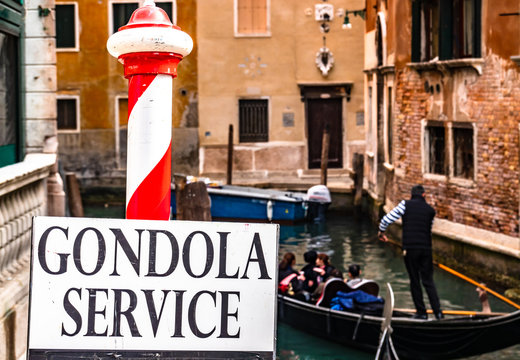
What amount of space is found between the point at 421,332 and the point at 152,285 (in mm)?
5087

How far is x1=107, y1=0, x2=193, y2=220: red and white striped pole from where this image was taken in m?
2.63

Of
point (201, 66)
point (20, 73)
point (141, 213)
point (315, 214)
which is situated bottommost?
point (315, 214)

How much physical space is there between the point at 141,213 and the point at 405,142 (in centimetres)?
969

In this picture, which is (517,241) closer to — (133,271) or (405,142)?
(405,142)

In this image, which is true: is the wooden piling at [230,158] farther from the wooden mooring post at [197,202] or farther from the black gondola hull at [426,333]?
the black gondola hull at [426,333]

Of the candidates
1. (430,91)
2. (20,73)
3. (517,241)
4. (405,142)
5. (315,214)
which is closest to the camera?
(20,73)

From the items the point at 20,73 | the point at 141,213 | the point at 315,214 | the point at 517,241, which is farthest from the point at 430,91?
the point at 141,213

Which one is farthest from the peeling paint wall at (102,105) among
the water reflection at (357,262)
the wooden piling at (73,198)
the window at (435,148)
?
the window at (435,148)

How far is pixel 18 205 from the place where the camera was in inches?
189

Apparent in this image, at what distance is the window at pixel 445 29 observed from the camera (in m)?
10.1

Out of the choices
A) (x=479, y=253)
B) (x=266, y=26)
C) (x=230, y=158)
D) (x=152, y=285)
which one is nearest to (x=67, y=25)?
(x=266, y=26)

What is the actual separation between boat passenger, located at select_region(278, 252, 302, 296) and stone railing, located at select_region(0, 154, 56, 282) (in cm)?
322

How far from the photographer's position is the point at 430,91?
11.2 m

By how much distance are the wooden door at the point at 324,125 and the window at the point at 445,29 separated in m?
6.47
